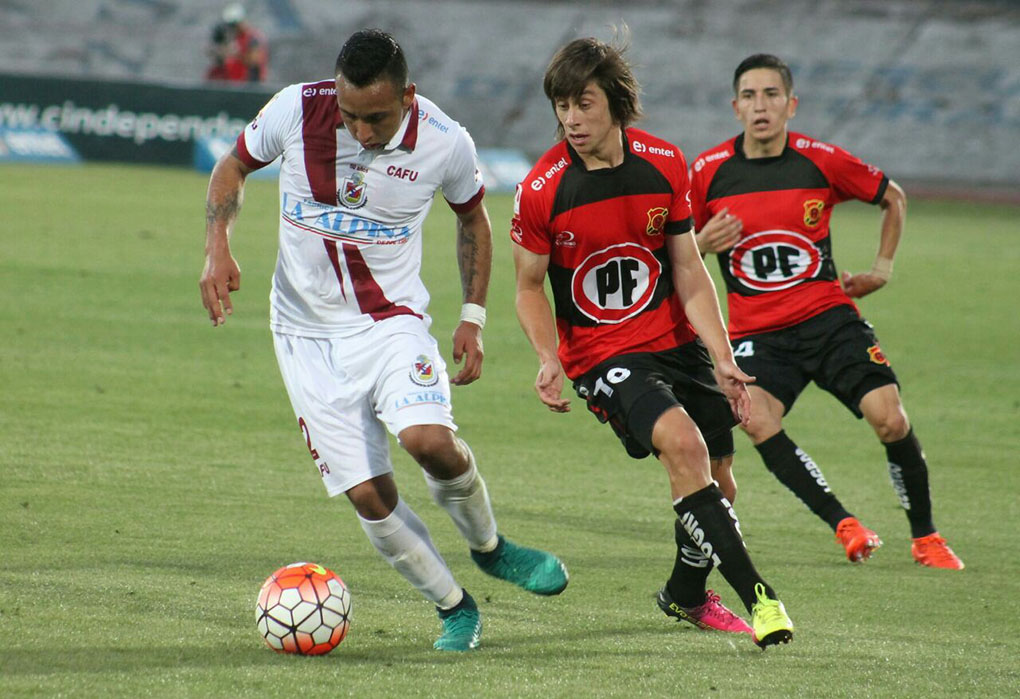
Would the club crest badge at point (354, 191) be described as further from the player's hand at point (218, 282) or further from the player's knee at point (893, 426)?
the player's knee at point (893, 426)

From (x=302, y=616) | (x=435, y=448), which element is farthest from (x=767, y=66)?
(x=302, y=616)

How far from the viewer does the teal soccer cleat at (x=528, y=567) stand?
528cm

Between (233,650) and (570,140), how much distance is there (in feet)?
6.79

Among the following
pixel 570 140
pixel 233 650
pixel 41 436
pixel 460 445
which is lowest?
pixel 41 436

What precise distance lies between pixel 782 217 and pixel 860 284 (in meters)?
0.57

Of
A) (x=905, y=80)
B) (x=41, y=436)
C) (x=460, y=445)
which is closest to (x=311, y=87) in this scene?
(x=460, y=445)

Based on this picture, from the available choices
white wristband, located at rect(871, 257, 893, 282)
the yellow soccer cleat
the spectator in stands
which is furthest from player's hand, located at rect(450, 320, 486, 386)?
the spectator in stands

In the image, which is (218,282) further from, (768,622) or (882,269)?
(882,269)

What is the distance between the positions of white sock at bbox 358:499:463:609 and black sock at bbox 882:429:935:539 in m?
2.66

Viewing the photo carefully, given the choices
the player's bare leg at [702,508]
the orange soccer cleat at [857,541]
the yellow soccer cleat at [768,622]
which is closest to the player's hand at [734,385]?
the player's bare leg at [702,508]

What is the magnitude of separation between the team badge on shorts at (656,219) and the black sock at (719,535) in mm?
956

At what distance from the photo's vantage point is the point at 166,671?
4352 mm

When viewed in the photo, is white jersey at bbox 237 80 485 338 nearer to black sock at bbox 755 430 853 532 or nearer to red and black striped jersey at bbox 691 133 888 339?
red and black striped jersey at bbox 691 133 888 339

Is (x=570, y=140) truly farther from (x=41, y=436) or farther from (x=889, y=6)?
(x=889, y=6)
